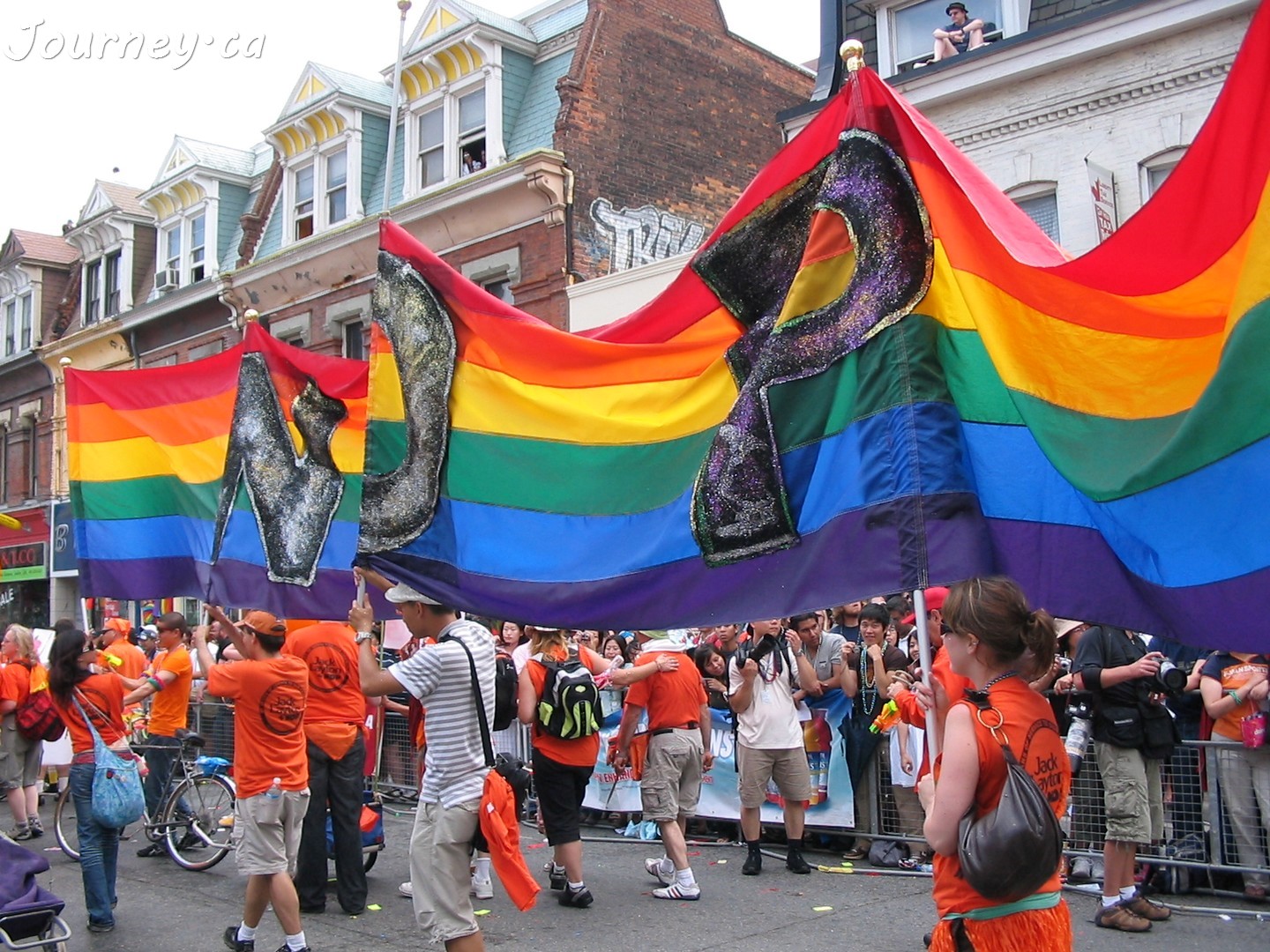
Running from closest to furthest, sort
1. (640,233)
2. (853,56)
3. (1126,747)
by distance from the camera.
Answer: (853,56) → (1126,747) → (640,233)

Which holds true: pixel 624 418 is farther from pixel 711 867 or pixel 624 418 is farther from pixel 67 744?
pixel 67 744

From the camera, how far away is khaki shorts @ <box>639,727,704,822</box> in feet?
28.2

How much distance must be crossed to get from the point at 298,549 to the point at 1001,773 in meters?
4.80

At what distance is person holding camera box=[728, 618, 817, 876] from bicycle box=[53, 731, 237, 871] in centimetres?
405

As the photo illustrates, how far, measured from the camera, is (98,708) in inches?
324

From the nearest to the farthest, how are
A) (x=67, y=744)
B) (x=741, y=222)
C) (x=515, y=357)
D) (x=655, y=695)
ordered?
1. (x=741, y=222)
2. (x=515, y=357)
3. (x=655, y=695)
4. (x=67, y=744)

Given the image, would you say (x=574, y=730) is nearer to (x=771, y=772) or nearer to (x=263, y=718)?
(x=771, y=772)

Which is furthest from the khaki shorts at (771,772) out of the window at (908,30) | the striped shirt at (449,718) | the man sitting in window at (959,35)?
the window at (908,30)

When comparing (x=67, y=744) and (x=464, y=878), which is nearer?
(x=464, y=878)

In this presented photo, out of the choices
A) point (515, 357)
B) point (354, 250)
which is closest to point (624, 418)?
point (515, 357)

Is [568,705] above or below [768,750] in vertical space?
above

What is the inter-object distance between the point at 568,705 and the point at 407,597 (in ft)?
8.42

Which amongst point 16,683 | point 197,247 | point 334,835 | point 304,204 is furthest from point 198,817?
point 197,247

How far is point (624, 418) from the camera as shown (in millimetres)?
5426
